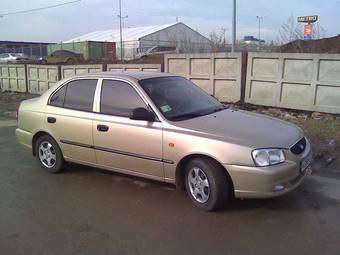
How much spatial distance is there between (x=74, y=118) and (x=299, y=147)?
10.1 ft

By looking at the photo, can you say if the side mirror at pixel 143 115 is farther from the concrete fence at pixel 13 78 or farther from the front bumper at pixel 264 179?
the concrete fence at pixel 13 78

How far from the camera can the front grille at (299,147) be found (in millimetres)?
4420

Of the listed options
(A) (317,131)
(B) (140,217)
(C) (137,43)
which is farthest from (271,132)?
(C) (137,43)

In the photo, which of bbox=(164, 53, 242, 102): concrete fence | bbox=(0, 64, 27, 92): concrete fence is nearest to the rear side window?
bbox=(164, 53, 242, 102): concrete fence

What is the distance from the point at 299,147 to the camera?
4562 mm

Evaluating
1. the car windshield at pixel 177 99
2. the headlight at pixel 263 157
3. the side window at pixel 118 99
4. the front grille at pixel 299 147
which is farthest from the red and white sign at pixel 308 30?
the headlight at pixel 263 157

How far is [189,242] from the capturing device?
3836 millimetres

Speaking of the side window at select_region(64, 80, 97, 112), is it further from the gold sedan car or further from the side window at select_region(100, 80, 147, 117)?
the side window at select_region(100, 80, 147, 117)

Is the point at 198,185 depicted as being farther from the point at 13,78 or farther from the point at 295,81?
the point at 13,78

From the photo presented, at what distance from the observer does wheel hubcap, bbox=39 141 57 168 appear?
6.18 m

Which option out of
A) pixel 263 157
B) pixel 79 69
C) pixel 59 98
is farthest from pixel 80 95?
pixel 79 69

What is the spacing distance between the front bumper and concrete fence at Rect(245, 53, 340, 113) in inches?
225

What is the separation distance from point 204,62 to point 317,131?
4.69m

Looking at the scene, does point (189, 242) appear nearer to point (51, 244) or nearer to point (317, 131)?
point (51, 244)
